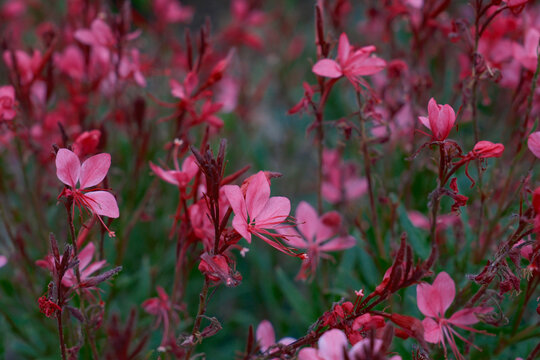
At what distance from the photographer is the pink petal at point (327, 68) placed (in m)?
1.12

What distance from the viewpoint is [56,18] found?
2652 millimetres

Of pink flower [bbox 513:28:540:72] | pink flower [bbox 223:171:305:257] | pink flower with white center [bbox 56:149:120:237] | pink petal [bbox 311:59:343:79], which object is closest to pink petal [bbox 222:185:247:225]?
pink flower [bbox 223:171:305:257]

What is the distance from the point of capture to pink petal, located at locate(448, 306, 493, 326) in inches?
40.7

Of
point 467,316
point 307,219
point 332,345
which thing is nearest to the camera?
point 332,345

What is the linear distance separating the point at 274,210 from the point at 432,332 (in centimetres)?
38

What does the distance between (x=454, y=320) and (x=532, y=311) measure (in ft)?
2.89

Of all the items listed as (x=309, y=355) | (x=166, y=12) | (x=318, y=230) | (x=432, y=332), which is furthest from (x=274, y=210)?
(x=166, y=12)

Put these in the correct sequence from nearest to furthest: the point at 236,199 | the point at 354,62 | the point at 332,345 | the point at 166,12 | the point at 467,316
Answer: the point at 332,345, the point at 236,199, the point at 467,316, the point at 354,62, the point at 166,12

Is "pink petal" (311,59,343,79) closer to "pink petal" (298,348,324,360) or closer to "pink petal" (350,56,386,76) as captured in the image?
"pink petal" (350,56,386,76)

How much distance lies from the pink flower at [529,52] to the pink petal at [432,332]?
2.33 ft

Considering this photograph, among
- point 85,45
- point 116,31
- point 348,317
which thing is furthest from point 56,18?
point 348,317

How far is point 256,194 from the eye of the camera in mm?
953

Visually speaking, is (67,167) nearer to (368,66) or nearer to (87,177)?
(87,177)

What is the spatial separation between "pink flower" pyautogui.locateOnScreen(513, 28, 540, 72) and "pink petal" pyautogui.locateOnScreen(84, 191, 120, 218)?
1016 mm
